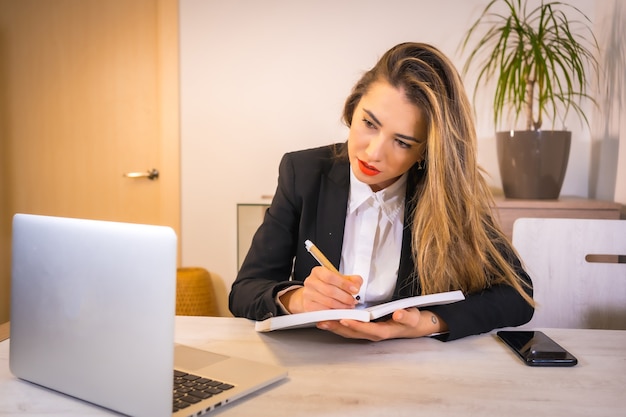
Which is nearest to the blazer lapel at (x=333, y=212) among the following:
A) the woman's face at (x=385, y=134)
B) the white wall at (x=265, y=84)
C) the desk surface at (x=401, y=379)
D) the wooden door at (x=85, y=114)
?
the woman's face at (x=385, y=134)

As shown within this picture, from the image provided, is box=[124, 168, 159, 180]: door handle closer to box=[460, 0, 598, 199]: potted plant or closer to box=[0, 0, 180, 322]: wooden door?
box=[0, 0, 180, 322]: wooden door

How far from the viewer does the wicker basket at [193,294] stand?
9.96 feet

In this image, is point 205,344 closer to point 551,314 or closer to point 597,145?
point 551,314

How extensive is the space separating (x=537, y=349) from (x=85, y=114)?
9.31 ft

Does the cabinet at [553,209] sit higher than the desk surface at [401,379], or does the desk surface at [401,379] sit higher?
the cabinet at [553,209]

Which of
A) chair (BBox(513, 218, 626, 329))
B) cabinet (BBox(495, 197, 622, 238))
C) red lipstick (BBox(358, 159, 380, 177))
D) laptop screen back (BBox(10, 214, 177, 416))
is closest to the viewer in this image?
laptop screen back (BBox(10, 214, 177, 416))

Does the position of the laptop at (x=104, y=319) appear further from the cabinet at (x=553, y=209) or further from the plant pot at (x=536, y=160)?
the plant pot at (x=536, y=160)

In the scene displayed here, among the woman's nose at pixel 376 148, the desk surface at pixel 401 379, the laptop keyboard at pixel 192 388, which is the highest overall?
the woman's nose at pixel 376 148

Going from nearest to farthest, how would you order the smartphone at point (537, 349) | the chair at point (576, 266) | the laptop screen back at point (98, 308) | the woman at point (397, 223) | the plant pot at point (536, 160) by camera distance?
1. the laptop screen back at point (98, 308)
2. the smartphone at point (537, 349)
3. the woman at point (397, 223)
4. the chair at point (576, 266)
5. the plant pot at point (536, 160)

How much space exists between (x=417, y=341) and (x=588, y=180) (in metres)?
2.09

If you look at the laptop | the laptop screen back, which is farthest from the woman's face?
the laptop screen back

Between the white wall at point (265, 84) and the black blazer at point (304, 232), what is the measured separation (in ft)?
5.00

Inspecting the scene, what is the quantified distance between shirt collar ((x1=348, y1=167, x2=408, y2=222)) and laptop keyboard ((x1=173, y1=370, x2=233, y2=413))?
709 mm

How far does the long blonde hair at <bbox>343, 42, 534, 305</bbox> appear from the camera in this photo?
1.31m
